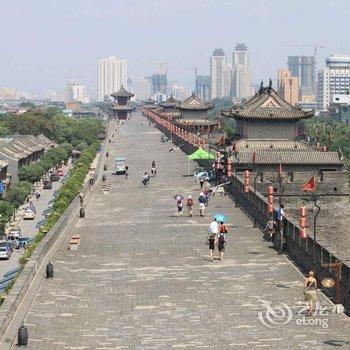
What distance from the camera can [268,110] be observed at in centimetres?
5319

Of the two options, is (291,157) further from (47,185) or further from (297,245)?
(47,185)

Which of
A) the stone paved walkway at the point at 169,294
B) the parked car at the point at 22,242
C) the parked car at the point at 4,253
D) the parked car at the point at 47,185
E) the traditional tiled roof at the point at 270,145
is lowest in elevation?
the parked car at the point at 47,185

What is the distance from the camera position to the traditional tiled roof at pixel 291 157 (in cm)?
4769

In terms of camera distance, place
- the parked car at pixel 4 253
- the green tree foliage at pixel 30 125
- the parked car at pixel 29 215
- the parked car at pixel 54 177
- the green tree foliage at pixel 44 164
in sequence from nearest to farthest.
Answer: the parked car at pixel 4 253
the parked car at pixel 29 215
the green tree foliage at pixel 44 164
the parked car at pixel 54 177
the green tree foliage at pixel 30 125

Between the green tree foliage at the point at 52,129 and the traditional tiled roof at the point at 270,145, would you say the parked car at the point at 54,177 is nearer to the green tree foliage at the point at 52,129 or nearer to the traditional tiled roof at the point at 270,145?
the green tree foliage at the point at 52,129

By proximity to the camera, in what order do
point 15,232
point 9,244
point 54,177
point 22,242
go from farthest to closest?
point 54,177 → point 15,232 → point 22,242 → point 9,244

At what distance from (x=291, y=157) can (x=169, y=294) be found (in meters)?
28.8

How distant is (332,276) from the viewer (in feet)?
65.6

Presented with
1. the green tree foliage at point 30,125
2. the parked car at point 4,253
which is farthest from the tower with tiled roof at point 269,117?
the green tree foliage at point 30,125

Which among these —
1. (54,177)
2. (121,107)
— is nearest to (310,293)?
(54,177)

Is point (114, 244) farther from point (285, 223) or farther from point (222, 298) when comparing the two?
point (222, 298)

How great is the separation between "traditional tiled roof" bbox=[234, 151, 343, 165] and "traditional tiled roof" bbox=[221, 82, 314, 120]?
4.15 m

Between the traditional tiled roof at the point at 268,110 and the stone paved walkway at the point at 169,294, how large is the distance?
2045 cm

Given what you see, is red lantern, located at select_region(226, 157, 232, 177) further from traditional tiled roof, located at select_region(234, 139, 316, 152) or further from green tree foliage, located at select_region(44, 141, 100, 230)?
traditional tiled roof, located at select_region(234, 139, 316, 152)
